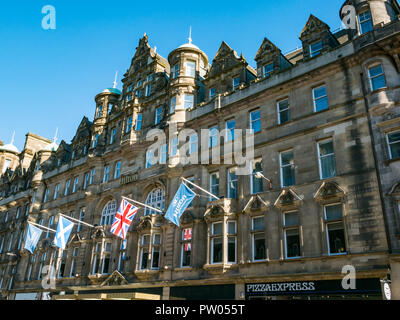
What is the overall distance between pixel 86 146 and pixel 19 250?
15.9m

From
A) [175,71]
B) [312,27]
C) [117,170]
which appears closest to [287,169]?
[312,27]

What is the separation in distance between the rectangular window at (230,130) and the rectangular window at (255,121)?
5.26 feet

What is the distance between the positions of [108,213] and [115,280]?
23.6 feet

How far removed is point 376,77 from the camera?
2025 centimetres

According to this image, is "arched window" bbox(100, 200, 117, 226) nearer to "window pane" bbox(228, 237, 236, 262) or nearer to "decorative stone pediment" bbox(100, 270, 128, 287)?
"decorative stone pediment" bbox(100, 270, 128, 287)

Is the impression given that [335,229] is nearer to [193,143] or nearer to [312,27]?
[193,143]

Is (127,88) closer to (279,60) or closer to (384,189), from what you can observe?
(279,60)

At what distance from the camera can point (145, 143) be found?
33.2m

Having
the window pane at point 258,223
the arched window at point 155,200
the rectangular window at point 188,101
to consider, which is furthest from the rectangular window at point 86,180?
the window pane at point 258,223

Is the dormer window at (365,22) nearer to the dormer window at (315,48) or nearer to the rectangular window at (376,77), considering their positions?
the dormer window at (315,48)

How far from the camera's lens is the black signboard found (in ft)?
54.9

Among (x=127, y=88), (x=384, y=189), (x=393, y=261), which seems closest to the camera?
(x=393, y=261)
